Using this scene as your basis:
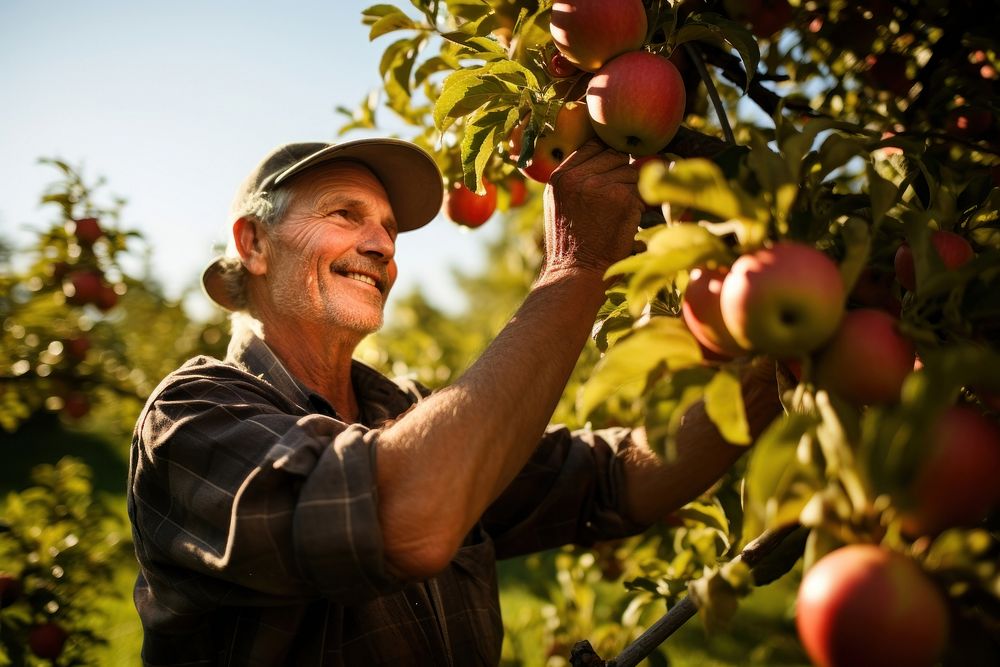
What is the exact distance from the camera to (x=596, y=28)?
1100 mm

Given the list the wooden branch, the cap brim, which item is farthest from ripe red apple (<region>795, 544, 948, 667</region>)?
→ the cap brim

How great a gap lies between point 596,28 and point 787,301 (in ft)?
1.84

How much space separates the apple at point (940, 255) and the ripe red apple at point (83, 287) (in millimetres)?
3076

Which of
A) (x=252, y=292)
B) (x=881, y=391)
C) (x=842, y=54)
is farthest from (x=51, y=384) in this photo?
(x=881, y=391)

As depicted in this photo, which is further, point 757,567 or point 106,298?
point 106,298

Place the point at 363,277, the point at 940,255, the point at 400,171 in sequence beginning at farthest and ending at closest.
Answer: the point at 400,171 < the point at 363,277 < the point at 940,255

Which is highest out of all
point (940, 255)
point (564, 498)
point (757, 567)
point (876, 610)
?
point (940, 255)

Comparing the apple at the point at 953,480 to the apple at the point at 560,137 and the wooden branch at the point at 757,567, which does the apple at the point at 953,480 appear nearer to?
the wooden branch at the point at 757,567

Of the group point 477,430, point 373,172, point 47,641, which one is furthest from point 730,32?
point 47,641

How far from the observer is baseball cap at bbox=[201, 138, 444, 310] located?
1917 millimetres

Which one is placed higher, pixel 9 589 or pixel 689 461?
pixel 689 461

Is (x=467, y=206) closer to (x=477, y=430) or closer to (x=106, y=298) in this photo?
(x=477, y=430)

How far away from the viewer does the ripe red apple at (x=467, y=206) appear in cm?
182

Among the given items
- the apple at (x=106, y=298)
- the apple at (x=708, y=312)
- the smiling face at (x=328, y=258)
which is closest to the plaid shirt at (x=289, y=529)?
the smiling face at (x=328, y=258)
